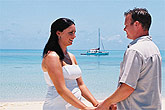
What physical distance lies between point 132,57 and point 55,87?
1.08m

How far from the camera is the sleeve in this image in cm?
220

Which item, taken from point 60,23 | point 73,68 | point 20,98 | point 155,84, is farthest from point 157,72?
point 20,98

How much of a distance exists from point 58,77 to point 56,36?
1.68ft

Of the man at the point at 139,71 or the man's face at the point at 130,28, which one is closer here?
the man at the point at 139,71

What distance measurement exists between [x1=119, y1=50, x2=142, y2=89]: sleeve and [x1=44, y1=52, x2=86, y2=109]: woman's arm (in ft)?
2.85

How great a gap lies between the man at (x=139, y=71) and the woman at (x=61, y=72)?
27.3 inches

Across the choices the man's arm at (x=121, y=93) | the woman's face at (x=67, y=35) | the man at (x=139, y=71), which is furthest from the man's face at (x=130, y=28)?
the woman's face at (x=67, y=35)

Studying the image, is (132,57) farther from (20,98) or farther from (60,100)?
(20,98)

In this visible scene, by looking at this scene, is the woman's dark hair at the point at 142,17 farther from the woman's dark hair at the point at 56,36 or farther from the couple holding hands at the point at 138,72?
the woman's dark hair at the point at 56,36

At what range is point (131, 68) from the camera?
221 centimetres

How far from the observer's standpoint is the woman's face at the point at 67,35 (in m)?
3.12

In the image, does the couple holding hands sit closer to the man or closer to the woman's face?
the man

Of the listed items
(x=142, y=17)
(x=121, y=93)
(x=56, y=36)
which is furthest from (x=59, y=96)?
(x=142, y=17)

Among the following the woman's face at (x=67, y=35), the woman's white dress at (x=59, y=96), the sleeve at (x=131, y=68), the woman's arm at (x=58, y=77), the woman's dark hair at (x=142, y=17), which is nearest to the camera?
the sleeve at (x=131, y=68)
